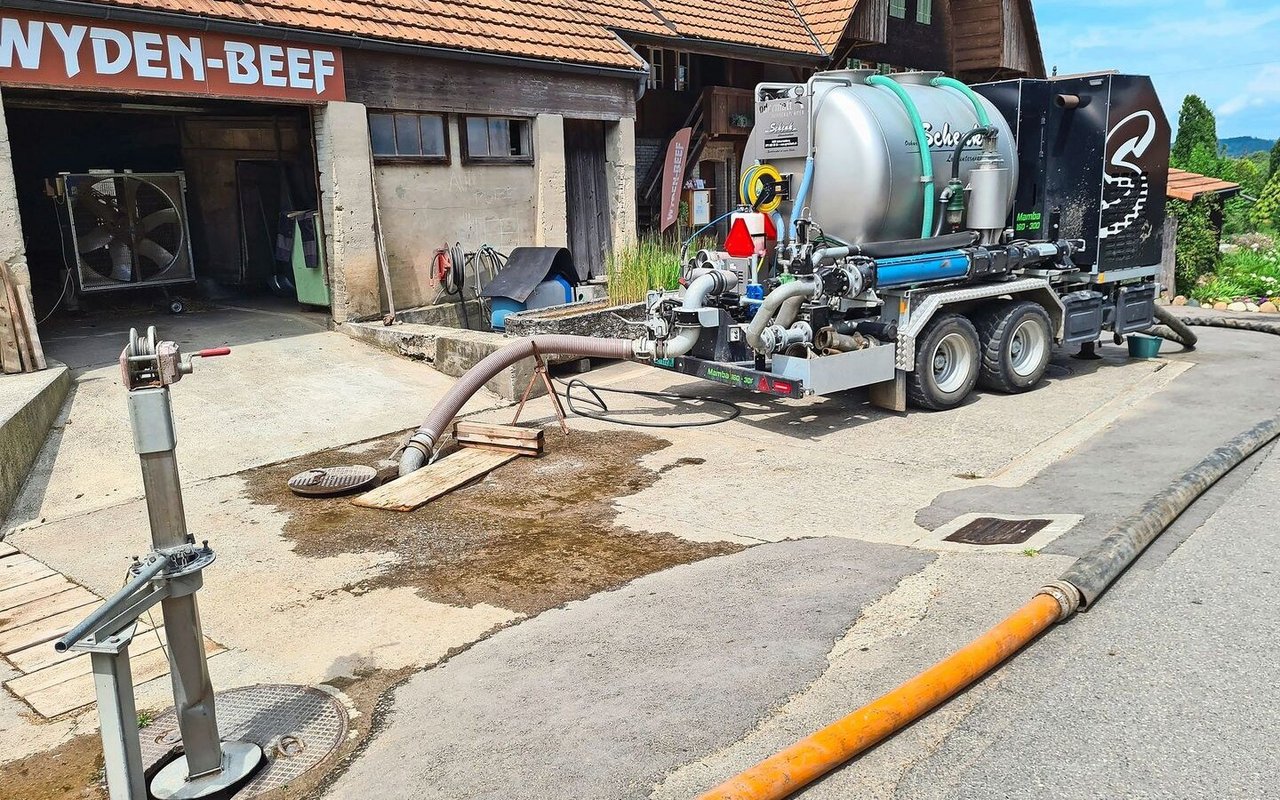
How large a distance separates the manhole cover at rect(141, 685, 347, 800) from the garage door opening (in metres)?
8.49

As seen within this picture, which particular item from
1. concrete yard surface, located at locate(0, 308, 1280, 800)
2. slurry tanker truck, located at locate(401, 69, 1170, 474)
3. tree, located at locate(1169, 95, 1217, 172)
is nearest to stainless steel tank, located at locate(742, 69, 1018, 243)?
slurry tanker truck, located at locate(401, 69, 1170, 474)

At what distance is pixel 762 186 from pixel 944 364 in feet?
7.98

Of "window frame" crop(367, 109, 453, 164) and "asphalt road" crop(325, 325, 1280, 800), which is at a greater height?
"window frame" crop(367, 109, 453, 164)

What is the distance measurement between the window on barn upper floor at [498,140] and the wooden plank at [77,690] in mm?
9470

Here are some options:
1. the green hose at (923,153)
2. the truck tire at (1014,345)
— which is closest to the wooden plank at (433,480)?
the green hose at (923,153)

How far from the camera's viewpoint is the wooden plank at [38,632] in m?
4.83

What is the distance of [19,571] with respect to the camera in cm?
585

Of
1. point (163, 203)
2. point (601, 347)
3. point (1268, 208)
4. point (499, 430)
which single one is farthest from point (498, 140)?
point (1268, 208)

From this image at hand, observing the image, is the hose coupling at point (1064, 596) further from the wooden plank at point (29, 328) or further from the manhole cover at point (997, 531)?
the wooden plank at point (29, 328)

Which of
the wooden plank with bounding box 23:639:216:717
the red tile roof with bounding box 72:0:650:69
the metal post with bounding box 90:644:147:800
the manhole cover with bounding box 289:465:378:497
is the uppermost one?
the red tile roof with bounding box 72:0:650:69

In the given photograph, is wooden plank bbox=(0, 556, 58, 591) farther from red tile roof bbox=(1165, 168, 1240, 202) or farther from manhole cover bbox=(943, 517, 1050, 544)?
red tile roof bbox=(1165, 168, 1240, 202)

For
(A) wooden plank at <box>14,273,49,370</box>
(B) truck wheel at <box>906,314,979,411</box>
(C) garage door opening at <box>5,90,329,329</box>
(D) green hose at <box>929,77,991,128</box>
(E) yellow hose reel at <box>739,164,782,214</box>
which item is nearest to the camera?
(A) wooden plank at <box>14,273,49,370</box>

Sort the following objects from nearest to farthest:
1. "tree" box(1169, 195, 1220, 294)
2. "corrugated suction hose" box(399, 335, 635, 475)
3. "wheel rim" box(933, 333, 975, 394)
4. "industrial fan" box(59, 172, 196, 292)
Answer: "corrugated suction hose" box(399, 335, 635, 475), "wheel rim" box(933, 333, 975, 394), "industrial fan" box(59, 172, 196, 292), "tree" box(1169, 195, 1220, 294)

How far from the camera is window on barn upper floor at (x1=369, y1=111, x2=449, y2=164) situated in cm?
1194
